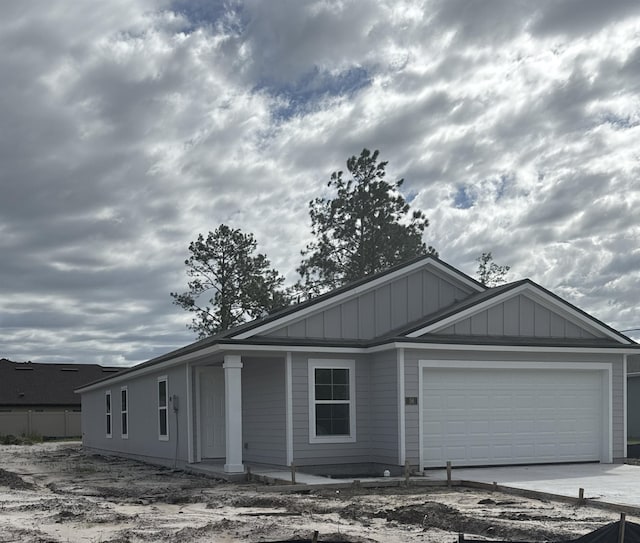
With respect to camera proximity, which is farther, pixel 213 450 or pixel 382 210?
pixel 382 210

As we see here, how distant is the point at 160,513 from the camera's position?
11930mm

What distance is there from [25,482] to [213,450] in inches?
181

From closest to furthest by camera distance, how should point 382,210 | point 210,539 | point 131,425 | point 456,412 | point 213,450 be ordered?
1. point 210,539
2. point 456,412
3. point 213,450
4. point 131,425
5. point 382,210

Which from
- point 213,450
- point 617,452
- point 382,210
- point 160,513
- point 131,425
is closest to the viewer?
point 160,513

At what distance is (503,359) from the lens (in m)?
18.3

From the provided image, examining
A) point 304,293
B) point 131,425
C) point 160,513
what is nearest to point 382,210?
point 304,293

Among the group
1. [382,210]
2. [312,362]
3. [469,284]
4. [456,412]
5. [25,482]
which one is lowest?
[25,482]

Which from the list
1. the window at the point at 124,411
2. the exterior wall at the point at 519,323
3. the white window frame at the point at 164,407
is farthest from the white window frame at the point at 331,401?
the window at the point at 124,411

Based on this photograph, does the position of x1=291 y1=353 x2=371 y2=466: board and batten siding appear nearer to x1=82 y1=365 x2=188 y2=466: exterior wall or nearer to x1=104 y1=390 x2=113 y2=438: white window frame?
x1=82 y1=365 x2=188 y2=466: exterior wall

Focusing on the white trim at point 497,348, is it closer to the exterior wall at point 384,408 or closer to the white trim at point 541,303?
the exterior wall at point 384,408

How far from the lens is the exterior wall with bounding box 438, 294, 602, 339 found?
18587 mm

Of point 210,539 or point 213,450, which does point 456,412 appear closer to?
point 213,450

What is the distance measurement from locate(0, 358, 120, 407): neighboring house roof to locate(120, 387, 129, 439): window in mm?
21930

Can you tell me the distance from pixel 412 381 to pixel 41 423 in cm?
3292
